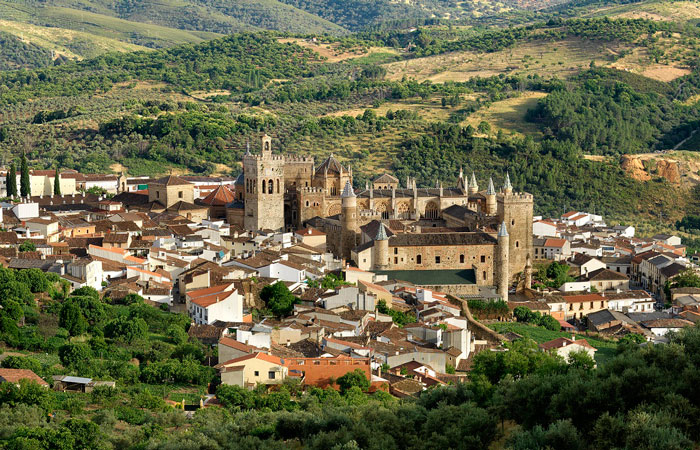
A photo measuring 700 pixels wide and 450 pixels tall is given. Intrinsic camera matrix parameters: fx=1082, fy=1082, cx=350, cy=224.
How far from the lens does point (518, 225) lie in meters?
43.8

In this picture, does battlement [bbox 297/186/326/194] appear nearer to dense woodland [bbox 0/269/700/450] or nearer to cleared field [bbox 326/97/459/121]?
dense woodland [bbox 0/269/700/450]

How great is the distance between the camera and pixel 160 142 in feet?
251

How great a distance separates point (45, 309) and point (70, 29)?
475 feet

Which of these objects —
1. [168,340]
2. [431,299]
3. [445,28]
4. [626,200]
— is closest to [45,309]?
[168,340]

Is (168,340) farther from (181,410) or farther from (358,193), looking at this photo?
(358,193)

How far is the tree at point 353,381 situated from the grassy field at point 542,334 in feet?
32.3

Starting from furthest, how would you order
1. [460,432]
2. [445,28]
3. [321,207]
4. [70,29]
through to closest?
[70,29] → [445,28] → [321,207] → [460,432]

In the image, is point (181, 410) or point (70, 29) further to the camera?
point (70, 29)

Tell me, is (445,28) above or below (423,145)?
above

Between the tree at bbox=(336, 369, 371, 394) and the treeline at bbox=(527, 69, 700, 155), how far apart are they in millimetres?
61251

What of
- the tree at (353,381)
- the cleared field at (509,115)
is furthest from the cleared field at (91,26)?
the tree at (353,381)

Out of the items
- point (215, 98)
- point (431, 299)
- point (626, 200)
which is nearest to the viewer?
point (431, 299)

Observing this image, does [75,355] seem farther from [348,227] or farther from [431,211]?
[431,211]

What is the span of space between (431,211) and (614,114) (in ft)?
155
